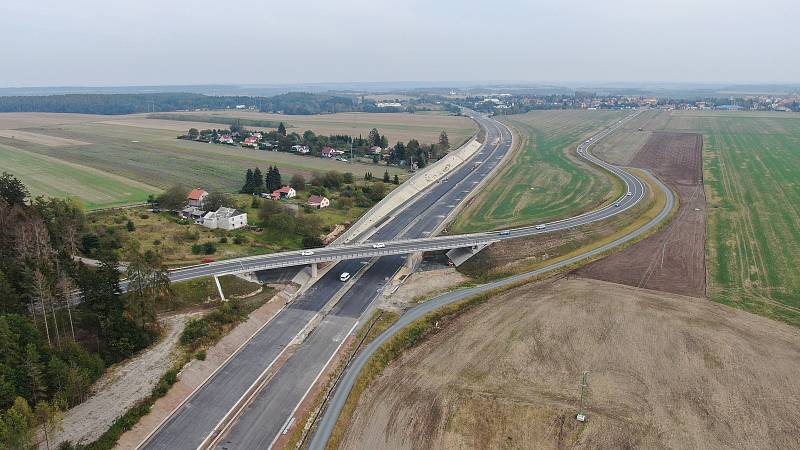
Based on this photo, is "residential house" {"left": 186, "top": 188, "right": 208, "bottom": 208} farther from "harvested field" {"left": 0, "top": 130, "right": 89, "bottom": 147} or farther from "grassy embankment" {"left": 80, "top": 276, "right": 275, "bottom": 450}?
"harvested field" {"left": 0, "top": 130, "right": 89, "bottom": 147}

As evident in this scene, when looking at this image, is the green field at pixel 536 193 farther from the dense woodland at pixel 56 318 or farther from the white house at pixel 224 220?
the dense woodland at pixel 56 318

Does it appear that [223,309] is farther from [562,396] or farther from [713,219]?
[713,219]

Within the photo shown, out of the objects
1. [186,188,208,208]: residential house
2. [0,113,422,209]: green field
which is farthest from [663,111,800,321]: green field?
[186,188,208,208]: residential house

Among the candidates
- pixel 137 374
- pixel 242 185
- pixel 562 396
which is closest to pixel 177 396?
pixel 137 374

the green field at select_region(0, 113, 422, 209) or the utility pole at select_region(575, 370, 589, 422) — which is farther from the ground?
the green field at select_region(0, 113, 422, 209)

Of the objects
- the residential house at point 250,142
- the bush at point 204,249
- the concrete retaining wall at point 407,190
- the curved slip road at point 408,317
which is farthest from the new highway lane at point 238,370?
the residential house at point 250,142
